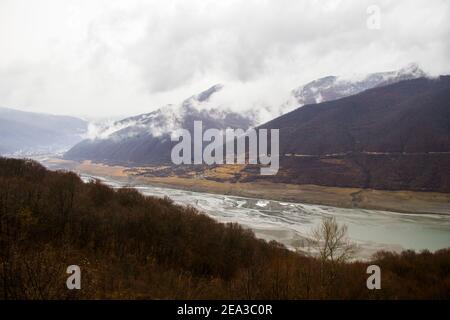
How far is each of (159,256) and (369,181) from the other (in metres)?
79.0

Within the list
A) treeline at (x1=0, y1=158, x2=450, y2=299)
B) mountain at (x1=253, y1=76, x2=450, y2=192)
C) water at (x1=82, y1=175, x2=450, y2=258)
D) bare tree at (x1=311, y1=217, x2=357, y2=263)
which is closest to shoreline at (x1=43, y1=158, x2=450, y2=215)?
water at (x1=82, y1=175, x2=450, y2=258)

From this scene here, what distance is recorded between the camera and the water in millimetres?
40438

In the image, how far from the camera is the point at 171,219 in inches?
947

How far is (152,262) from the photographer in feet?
48.0

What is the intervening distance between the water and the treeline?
604 inches

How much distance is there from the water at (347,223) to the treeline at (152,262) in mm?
15340

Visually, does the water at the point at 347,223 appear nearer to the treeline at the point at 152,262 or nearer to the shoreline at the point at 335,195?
the shoreline at the point at 335,195

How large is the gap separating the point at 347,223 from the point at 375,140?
72041 mm

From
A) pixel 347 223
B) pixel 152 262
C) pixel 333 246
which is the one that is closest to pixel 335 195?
pixel 347 223

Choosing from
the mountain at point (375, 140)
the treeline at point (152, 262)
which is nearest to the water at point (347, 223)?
the treeline at point (152, 262)

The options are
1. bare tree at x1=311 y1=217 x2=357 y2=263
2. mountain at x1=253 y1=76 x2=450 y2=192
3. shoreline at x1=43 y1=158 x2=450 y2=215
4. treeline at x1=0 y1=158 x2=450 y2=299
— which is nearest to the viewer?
treeline at x1=0 y1=158 x2=450 y2=299

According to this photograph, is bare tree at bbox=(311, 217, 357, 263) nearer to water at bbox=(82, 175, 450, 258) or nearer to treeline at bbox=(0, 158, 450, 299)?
treeline at bbox=(0, 158, 450, 299)

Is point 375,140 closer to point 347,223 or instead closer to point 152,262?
point 347,223
